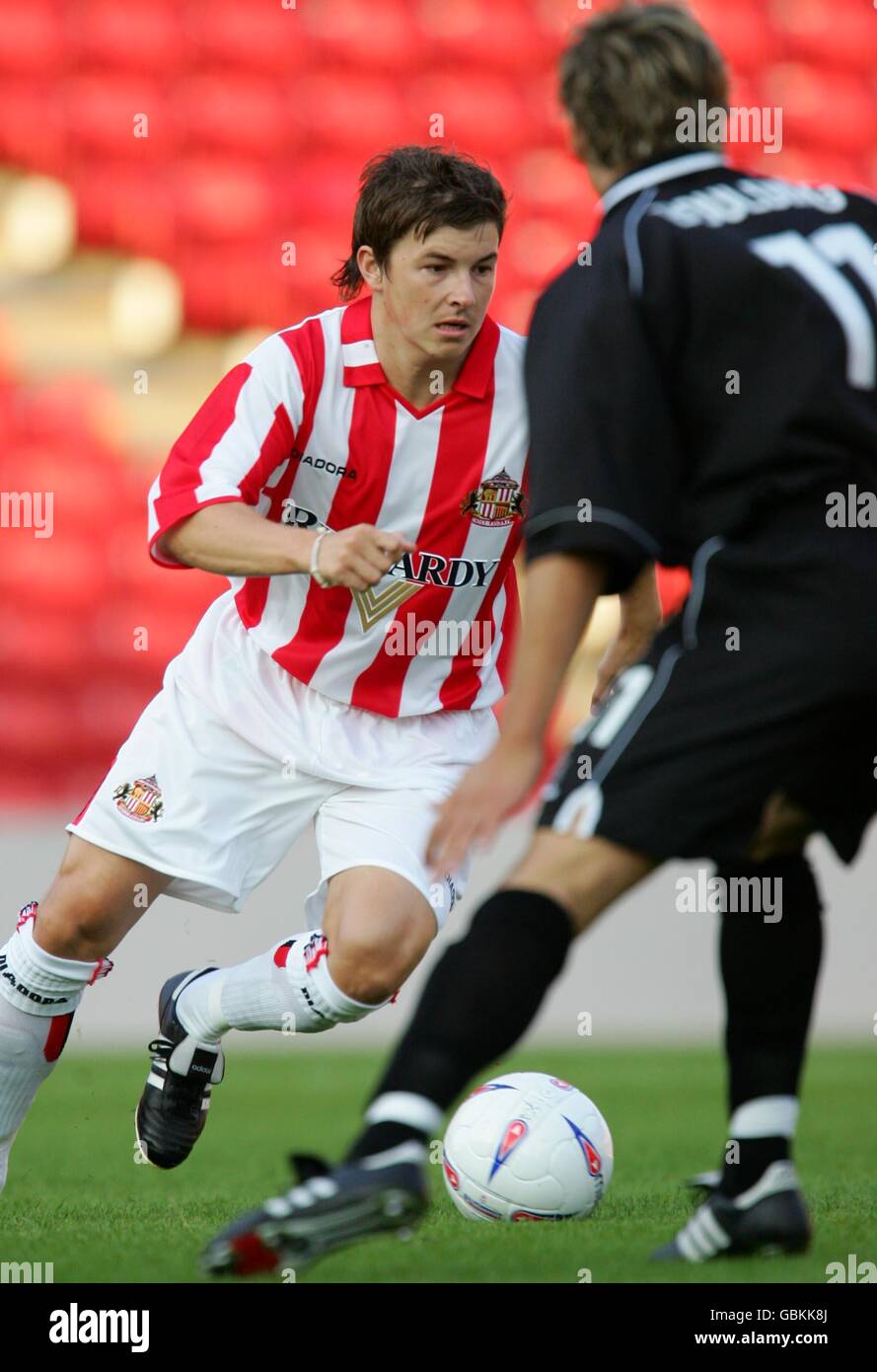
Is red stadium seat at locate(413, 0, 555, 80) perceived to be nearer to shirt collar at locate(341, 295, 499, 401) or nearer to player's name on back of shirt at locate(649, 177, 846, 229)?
shirt collar at locate(341, 295, 499, 401)

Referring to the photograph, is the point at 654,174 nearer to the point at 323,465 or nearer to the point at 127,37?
the point at 323,465

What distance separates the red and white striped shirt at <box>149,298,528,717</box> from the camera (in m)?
3.57

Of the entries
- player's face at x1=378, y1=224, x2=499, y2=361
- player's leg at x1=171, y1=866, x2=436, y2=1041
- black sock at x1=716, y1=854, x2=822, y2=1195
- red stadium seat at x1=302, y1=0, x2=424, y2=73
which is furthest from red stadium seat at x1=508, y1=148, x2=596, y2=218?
black sock at x1=716, y1=854, x2=822, y2=1195

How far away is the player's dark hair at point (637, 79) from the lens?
2.39m

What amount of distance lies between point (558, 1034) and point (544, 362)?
226 inches

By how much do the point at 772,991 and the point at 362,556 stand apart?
884 mm

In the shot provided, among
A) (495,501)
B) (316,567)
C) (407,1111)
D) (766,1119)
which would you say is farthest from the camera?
(495,501)

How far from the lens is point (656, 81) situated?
2.40 metres

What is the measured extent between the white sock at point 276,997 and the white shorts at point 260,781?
0.15 meters

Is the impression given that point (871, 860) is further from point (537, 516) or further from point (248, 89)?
point (537, 516)

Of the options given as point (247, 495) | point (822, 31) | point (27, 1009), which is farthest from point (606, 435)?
point (822, 31)

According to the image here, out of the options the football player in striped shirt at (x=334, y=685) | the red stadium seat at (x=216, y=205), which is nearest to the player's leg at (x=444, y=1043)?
the football player in striped shirt at (x=334, y=685)

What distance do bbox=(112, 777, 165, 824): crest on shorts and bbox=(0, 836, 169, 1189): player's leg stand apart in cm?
9

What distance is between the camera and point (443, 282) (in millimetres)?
3461
